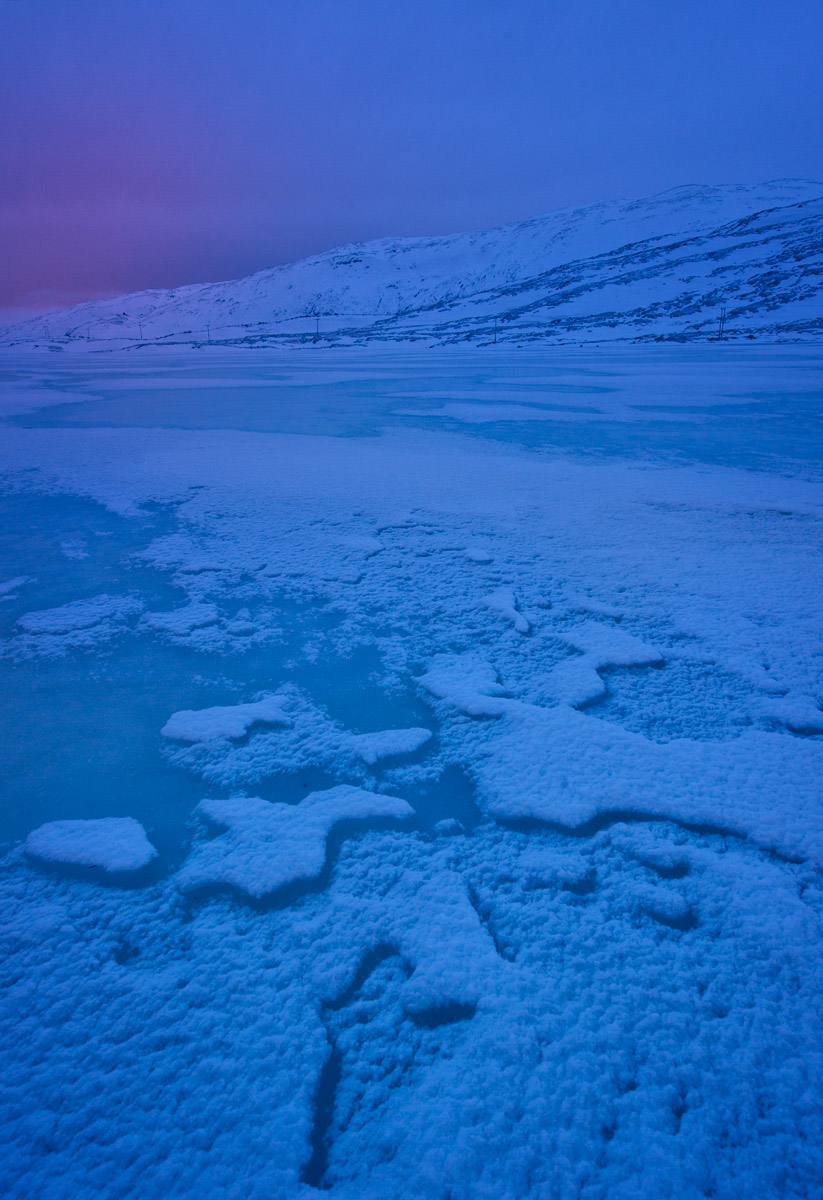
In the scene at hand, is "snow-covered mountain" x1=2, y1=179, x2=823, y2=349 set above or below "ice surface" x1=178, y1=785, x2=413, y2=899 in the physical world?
above

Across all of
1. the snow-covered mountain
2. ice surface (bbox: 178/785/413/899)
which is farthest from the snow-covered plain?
the snow-covered mountain

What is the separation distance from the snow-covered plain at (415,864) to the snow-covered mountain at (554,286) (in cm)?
2993

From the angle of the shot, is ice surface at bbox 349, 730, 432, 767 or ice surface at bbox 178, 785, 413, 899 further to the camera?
ice surface at bbox 349, 730, 432, 767

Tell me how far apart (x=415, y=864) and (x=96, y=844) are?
36.7 inches

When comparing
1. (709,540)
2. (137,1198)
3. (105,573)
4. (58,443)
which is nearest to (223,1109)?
(137,1198)

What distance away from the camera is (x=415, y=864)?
5.45 feet

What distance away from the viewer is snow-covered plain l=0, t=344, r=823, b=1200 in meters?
1.10

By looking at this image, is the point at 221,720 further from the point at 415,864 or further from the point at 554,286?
the point at 554,286

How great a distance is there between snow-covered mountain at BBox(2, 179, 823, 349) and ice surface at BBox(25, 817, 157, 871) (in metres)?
31.8

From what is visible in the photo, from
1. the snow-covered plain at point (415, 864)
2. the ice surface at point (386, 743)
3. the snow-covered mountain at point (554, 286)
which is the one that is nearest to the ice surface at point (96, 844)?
the snow-covered plain at point (415, 864)

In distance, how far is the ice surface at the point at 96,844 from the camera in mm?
1691

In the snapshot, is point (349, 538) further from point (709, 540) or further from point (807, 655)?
point (807, 655)

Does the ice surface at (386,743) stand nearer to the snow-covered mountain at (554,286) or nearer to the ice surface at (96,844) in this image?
the ice surface at (96,844)

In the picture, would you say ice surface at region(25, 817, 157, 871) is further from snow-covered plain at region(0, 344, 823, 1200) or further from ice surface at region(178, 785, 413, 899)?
Answer: ice surface at region(178, 785, 413, 899)
